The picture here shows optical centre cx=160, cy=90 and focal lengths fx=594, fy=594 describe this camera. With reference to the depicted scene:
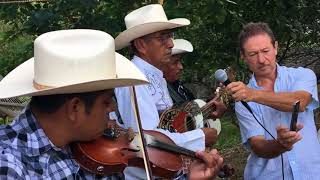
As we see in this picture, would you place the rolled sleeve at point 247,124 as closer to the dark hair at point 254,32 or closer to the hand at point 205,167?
the dark hair at point 254,32

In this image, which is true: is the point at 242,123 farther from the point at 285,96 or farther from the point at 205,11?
the point at 205,11

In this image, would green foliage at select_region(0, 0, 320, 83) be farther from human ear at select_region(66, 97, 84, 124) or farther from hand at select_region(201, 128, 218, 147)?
human ear at select_region(66, 97, 84, 124)

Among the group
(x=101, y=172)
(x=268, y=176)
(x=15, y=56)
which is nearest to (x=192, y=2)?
(x=15, y=56)

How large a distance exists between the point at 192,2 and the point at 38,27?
120 cm

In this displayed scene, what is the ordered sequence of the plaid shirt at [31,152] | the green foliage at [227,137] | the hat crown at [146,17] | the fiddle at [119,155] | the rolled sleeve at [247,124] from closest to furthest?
the plaid shirt at [31,152], the fiddle at [119,155], the rolled sleeve at [247,124], the hat crown at [146,17], the green foliage at [227,137]

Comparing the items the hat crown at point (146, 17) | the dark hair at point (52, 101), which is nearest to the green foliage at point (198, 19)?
the hat crown at point (146, 17)

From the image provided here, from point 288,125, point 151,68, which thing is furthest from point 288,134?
point 151,68

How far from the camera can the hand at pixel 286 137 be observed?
2.80 meters

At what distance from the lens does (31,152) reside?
2.05 metres

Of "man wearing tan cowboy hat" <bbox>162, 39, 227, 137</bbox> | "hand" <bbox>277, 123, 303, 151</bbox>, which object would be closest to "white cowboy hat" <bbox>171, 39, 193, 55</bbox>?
"man wearing tan cowboy hat" <bbox>162, 39, 227, 137</bbox>

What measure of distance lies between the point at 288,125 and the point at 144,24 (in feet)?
3.27

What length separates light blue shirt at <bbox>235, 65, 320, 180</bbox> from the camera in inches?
121

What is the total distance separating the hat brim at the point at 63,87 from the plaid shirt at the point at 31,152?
95 millimetres

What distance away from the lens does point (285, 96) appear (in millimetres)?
3043
